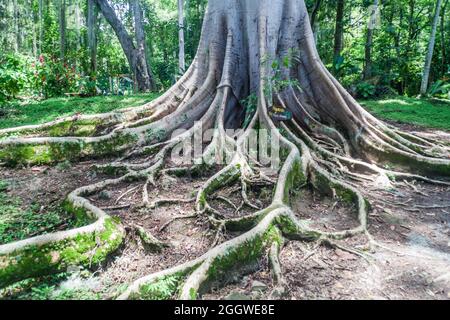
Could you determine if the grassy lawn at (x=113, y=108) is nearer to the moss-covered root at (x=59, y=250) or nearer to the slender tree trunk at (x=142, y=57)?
the slender tree trunk at (x=142, y=57)

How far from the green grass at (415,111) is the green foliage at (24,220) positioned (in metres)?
7.39

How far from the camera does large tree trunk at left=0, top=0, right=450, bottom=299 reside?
3145 mm

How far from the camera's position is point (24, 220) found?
338cm

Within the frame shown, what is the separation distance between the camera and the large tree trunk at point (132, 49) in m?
10.0

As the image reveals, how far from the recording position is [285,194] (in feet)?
11.6

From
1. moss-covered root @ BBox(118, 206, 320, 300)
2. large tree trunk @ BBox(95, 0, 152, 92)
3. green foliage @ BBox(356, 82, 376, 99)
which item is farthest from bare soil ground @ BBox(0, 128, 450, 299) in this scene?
green foliage @ BBox(356, 82, 376, 99)

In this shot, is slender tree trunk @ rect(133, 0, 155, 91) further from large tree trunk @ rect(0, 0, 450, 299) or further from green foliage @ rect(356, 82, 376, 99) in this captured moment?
green foliage @ rect(356, 82, 376, 99)

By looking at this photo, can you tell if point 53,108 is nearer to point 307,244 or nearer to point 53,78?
point 53,78

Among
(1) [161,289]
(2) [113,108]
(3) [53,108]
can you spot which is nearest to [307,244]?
(1) [161,289]
